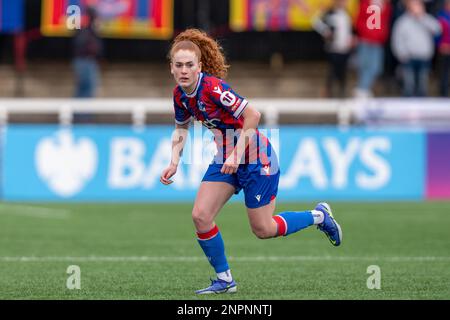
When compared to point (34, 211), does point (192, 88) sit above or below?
above

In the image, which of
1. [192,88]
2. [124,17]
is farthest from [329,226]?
[124,17]

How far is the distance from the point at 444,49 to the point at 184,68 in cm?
1252

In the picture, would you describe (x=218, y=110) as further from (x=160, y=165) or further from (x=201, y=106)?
(x=160, y=165)

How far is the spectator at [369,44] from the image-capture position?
1961 centimetres

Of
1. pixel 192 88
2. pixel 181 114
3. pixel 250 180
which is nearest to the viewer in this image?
pixel 192 88

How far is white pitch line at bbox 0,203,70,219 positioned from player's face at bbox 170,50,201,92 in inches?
290

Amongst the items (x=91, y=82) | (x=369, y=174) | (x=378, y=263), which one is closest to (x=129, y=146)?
(x=91, y=82)

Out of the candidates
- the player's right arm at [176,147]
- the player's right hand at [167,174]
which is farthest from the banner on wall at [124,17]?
the player's right hand at [167,174]

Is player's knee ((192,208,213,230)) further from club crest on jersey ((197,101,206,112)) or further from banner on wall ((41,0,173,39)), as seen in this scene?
banner on wall ((41,0,173,39))

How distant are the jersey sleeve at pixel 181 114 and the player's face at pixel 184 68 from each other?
334 mm

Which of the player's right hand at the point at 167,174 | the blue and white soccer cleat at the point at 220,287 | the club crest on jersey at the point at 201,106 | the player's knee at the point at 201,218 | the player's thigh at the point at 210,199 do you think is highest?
the club crest on jersey at the point at 201,106

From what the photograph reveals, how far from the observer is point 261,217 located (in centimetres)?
908

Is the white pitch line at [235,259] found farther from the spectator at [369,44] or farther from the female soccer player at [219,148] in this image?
the spectator at [369,44]

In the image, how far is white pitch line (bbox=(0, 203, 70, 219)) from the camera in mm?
16069
